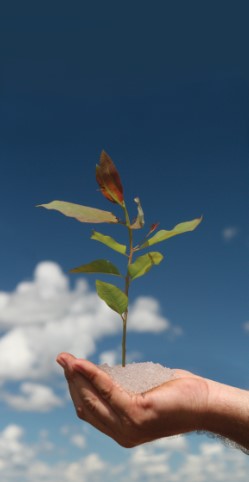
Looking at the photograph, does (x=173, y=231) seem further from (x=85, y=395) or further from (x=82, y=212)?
(x=85, y=395)

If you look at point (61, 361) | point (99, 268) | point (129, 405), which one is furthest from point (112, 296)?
point (129, 405)

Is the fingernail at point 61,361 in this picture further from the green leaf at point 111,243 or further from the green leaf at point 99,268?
the green leaf at point 111,243

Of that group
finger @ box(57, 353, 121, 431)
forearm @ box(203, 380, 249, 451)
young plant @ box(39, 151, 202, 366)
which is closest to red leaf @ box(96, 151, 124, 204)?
young plant @ box(39, 151, 202, 366)

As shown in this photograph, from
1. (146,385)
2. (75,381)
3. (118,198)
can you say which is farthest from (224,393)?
(118,198)

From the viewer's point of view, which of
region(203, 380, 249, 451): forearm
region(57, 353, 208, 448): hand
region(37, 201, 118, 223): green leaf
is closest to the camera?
region(57, 353, 208, 448): hand

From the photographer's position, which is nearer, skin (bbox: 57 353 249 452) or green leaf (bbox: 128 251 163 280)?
skin (bbox: 57 353 249 452)

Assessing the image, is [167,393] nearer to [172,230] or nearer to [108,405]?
[108,405]

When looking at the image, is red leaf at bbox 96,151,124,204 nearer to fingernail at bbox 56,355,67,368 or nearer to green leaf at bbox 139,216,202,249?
green leaf at bbox 139,216,202,249
